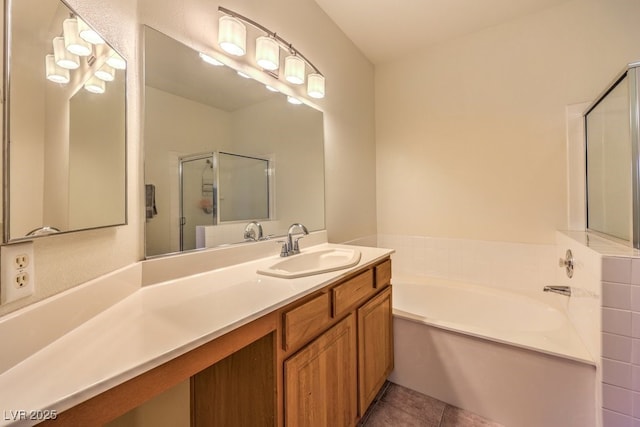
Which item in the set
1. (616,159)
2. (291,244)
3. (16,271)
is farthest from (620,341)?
(16,271)

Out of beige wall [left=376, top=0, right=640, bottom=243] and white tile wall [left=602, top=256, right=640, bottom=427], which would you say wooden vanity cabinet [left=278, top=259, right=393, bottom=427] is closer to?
white tile wall [left=602, top=256, right=640, bottom=427]

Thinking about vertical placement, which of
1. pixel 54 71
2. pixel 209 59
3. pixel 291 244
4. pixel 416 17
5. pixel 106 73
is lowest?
pixel 291 244

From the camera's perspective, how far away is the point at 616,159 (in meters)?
1.42

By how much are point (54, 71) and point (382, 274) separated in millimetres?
1552

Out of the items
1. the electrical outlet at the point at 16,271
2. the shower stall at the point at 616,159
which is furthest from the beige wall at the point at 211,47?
the shower stall at the point at 616,159

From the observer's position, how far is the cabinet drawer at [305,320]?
878 millimetres

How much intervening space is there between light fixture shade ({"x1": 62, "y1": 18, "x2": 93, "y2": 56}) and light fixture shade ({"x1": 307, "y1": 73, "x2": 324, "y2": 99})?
1.28 meters

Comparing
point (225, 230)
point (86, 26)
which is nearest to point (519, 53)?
point (225, 230)

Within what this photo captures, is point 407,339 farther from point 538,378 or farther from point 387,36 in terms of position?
point 387,36

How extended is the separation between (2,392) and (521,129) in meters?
2.83

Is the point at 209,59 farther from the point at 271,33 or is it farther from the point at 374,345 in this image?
the point at 374,345

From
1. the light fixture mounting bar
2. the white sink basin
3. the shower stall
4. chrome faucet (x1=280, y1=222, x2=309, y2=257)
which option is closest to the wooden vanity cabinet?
the white sink basin

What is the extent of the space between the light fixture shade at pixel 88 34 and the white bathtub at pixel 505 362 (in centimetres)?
194

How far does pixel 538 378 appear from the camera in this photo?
1336 mm
